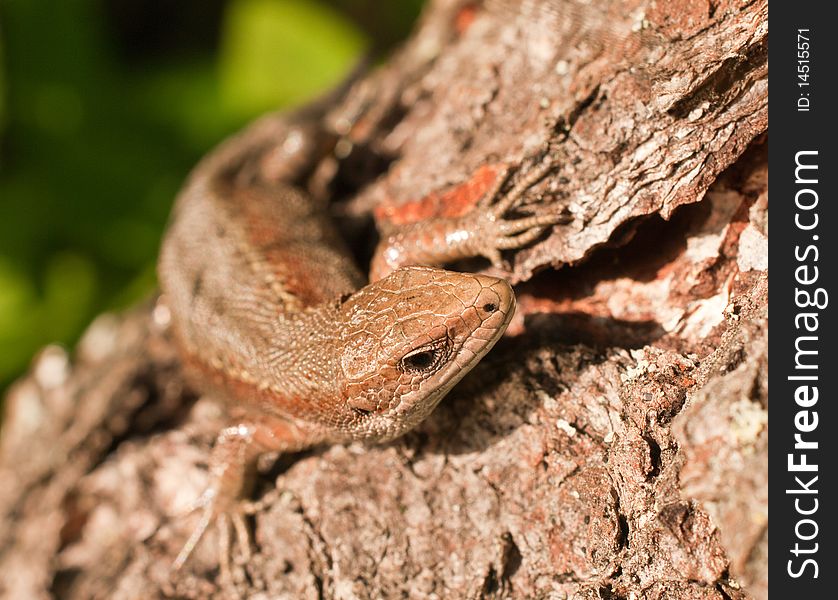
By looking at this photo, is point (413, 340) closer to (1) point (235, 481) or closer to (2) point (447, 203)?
(2) point (447, 203)

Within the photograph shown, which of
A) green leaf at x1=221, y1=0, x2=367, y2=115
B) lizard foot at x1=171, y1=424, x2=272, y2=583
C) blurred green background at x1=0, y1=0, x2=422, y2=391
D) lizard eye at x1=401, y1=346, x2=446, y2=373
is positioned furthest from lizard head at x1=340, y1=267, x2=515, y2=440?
green leaf at x1=221, y1=0, x2=367, y2=115

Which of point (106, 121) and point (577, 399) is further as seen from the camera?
point (106, 121)

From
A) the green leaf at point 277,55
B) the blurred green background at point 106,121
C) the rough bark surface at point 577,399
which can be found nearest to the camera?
the rough bark surface at point 577,399

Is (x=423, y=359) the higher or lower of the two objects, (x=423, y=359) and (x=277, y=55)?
the lower

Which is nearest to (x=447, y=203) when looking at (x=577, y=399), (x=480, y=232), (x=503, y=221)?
(x=480, y=232)

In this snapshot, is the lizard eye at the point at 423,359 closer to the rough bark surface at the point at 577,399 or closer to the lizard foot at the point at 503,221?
the rough bark surface at the point at 577,399

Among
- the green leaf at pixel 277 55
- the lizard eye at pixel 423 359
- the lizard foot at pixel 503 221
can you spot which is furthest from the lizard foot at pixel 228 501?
the green leaf at pixel 277 55

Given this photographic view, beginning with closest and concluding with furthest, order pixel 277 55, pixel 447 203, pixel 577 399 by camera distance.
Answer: pixel 577 399
pixel 447 203
pixel 277 55

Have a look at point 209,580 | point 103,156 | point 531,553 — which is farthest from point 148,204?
point 531,553
